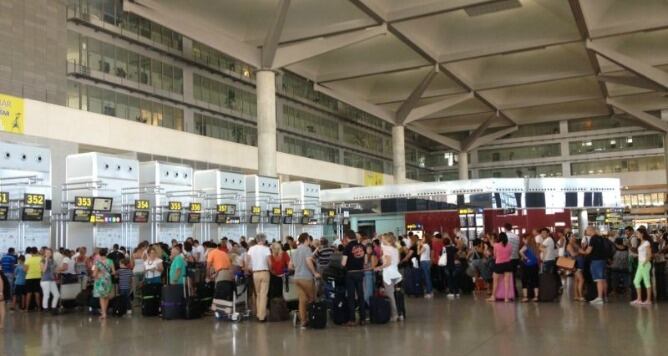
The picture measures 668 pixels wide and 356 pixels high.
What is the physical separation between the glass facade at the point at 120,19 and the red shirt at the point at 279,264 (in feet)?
65.8

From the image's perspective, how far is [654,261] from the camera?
1388 centimetres

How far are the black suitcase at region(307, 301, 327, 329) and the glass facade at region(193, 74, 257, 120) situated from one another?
88.0 feet

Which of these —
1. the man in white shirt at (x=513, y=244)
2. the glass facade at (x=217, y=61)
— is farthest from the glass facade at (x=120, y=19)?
the man in white shirt at (x=513, y=244)

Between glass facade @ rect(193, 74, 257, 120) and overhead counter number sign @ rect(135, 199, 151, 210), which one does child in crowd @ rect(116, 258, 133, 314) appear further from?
glass facade @ rect(193, 74, 257, 120)

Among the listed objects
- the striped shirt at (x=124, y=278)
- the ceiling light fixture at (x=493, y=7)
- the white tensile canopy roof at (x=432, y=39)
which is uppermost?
the ceiling light fixture at (x=493, y=7)

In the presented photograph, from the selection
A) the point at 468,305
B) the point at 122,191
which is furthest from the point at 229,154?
the point at 468,305

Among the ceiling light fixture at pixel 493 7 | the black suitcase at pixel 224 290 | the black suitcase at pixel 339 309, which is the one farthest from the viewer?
the ceiling light fixture at pixel 493 7

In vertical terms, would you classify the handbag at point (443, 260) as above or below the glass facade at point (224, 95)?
below

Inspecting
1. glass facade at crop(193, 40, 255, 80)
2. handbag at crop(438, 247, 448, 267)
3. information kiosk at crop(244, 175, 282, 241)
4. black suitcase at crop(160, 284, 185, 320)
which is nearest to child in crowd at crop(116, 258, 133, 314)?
black suitcase at crop(160, 284, 185, 320)

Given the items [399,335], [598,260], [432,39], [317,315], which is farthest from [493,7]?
[399,335]

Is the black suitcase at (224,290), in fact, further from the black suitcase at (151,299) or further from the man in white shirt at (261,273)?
the black suitcase at (151,299)

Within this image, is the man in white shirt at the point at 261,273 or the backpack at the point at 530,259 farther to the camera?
the backpack at the point at 530,259

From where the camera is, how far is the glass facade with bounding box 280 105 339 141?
44.6 m

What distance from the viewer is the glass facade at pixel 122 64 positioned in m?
28.6
